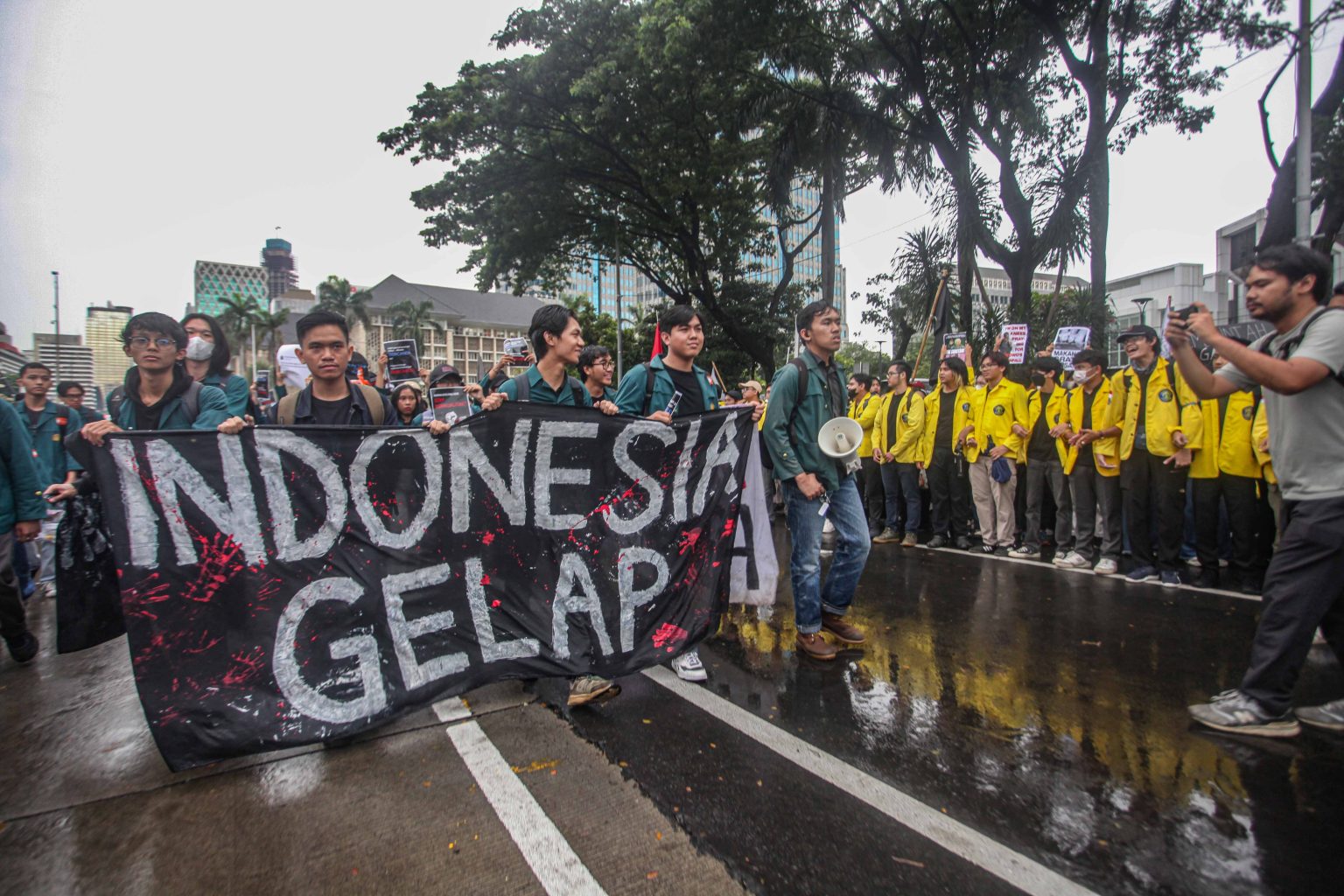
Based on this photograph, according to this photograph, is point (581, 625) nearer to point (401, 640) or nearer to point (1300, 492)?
point (401, 640)

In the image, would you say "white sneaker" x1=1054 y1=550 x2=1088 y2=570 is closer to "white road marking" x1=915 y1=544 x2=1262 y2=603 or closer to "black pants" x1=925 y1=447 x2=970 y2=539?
"white road marking" x1=915 y1=544 x2=1262 y2=603

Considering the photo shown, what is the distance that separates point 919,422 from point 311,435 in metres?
6.49

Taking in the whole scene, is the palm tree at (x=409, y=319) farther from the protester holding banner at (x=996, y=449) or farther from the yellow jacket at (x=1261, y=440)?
the yellow jacket at (x=1261, y=440)

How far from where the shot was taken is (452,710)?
3.50 meters

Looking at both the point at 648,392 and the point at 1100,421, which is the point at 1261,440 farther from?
the point at 648,392

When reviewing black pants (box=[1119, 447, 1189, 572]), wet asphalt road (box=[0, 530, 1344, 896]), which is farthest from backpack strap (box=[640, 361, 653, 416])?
black pants (box=[1119, 447, 1189, 572])

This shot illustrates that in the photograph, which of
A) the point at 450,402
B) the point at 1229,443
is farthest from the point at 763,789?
the point at 1229,443

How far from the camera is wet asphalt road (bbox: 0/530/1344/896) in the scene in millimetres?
2215

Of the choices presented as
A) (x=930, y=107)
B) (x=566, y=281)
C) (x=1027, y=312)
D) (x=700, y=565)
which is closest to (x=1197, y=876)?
(x=700, y=565)

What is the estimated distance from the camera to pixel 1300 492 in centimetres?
305

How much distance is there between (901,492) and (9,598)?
8.14 meters

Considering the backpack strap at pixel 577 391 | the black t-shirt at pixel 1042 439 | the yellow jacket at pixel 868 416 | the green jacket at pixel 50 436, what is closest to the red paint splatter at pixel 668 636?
the backpack strap at pixel 577 391

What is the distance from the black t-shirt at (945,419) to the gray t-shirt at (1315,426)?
15.1 ft

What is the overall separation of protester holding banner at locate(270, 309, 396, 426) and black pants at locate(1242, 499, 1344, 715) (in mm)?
4188
